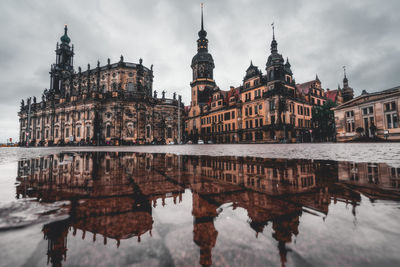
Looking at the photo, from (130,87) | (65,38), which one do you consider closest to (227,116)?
(130,87)

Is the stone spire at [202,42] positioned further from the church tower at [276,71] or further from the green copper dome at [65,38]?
the green copper dome at [65,38]

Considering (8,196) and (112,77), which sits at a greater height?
(112,77)

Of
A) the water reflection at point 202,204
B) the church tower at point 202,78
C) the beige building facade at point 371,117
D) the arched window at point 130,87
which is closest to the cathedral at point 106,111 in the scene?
the arched window at point 130,87

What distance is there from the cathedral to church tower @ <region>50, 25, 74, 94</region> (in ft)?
2.16

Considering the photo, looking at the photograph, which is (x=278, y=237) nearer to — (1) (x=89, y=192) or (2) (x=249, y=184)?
(2) (x=249, y=184)

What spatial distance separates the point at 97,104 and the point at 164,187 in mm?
39000

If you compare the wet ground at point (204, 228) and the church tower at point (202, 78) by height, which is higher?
the church tower at point (202, 78)

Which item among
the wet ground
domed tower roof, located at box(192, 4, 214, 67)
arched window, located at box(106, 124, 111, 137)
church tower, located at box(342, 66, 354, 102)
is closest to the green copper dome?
arched window, located at box(106, 124, 111, 137)

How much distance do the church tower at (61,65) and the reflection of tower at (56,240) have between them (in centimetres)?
5973

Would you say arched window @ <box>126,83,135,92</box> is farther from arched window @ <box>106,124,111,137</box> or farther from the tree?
the tree

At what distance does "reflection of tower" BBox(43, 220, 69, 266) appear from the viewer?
72 centimetres

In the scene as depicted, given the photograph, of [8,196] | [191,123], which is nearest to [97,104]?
[191,123]

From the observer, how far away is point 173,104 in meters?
43.7

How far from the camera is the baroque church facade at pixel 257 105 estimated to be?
102 ft
